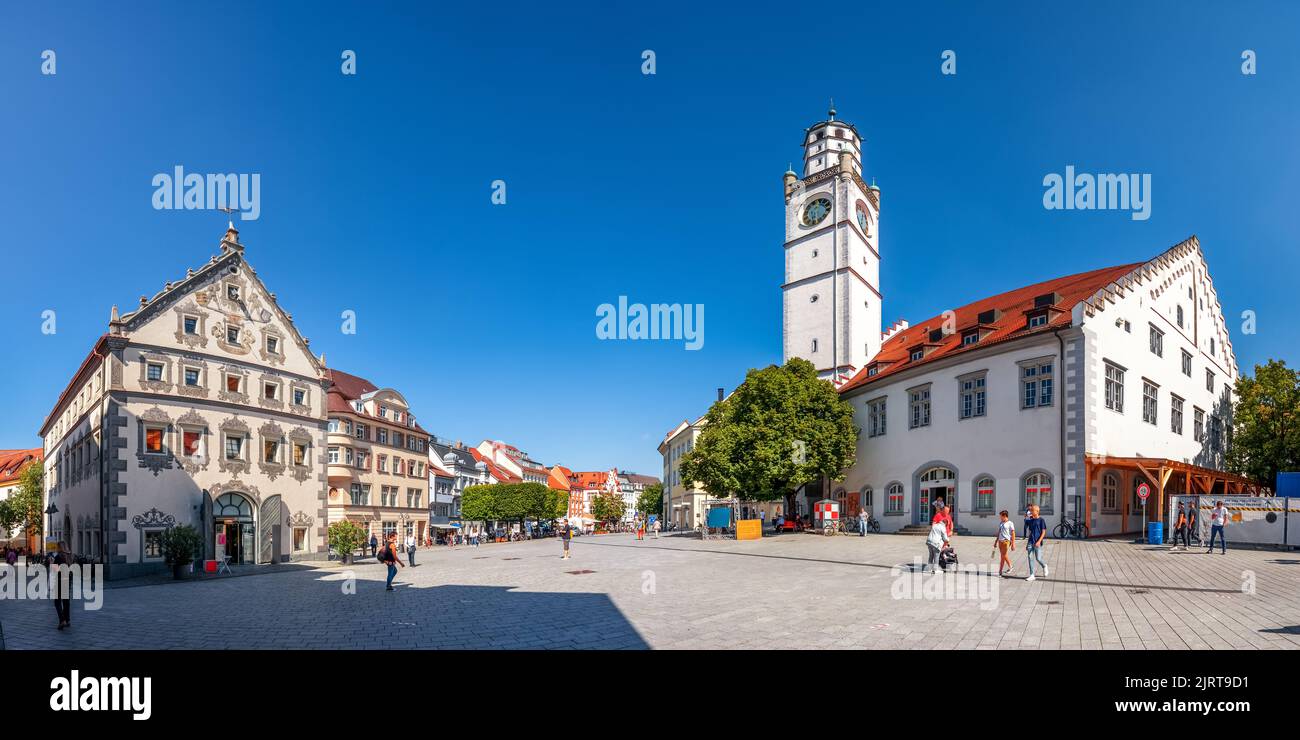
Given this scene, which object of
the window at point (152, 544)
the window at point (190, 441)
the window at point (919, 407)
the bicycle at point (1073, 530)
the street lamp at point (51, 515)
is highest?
the window at point (919, 407)

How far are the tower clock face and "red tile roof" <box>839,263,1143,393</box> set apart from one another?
45.1 ft

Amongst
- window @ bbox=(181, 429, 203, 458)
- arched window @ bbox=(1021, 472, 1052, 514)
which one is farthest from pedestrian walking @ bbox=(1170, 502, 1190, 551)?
window @ bbox=(181, 429, 203, 458)

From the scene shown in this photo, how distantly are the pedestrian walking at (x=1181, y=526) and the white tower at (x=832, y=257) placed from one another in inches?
1139

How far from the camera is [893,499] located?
43.0m

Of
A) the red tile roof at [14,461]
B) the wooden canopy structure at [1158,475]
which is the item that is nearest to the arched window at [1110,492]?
the wooden canopy structure at [1158,475]

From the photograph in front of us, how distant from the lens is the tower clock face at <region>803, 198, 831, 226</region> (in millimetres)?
61656

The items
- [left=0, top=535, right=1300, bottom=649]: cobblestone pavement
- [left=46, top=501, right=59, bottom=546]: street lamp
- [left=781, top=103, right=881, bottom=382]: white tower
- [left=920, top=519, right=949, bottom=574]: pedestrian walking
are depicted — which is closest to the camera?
[left=0, top=535, right=1300, bottom=649]: cobblestone pavement

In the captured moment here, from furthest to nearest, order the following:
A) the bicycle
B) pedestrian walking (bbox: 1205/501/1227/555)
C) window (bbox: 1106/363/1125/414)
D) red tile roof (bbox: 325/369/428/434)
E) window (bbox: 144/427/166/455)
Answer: red tile roof (bbox: 325/369/428/434), window (bbox: 1106/363/1125/414), window (bbox: 144/427/166/455), the bicycle, pedestrian walking (bbox: 1205/501/1227/555)

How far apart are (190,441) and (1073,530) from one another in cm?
4178

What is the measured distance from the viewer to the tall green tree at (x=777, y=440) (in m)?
43.4

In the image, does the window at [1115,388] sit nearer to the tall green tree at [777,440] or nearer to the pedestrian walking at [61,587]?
the tall green tree at [777,440]

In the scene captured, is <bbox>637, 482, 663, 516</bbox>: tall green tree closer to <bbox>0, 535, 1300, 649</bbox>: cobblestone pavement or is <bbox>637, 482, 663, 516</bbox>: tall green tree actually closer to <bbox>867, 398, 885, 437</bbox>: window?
<bbox>867, 398, 885, 437</bbox>: window
